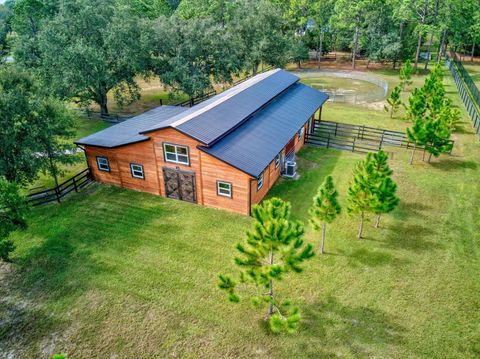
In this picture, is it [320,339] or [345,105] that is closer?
[320,339]

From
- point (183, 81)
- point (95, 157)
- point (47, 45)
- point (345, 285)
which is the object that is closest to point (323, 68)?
point (183, 81)

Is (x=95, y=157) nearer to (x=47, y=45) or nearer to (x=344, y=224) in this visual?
(x=47, y=45)

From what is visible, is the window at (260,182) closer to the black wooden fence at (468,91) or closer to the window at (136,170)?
the window at (136,170)

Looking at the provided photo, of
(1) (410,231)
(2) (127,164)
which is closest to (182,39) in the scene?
(2) (127,164)

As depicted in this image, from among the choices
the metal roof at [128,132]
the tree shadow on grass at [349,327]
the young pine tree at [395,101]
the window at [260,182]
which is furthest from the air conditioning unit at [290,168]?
the young pine tree at [395,101]

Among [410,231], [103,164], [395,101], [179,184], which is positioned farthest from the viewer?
[395,101]

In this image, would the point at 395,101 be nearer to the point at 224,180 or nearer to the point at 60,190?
the point at 224,180
